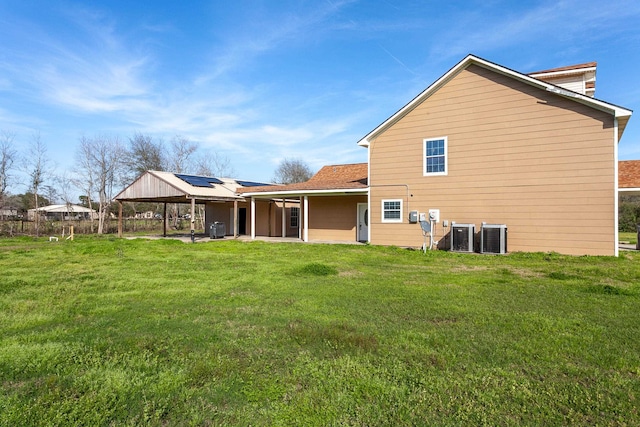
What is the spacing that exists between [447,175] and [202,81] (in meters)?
12.4

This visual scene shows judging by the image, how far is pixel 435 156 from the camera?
1300 cm

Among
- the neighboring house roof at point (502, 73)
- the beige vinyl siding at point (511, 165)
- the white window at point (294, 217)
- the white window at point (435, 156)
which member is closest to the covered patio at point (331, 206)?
the beige vinyl siding at point (511, 165)

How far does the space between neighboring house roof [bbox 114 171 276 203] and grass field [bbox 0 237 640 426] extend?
418 inches

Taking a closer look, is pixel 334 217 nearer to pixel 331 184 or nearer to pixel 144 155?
pixel 331 184

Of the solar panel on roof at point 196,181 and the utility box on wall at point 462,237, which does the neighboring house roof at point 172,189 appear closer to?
the solar panel on roof at point 196,181

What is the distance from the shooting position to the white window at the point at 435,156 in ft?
42.0

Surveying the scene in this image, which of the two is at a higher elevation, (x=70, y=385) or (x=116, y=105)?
(x=116, y=105)

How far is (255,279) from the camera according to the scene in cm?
711

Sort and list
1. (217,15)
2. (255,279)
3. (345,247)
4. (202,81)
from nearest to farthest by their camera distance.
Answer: (255,279), (217,15), (345,247), (202,81)

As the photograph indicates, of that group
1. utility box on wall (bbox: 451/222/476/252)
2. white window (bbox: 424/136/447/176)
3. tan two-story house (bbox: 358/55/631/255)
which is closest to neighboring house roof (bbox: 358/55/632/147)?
tan two-story house (bbox: 358/55/631/255)

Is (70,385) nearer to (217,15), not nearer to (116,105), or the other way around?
(217,15)

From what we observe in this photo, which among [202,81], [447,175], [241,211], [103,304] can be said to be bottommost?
[103,304]

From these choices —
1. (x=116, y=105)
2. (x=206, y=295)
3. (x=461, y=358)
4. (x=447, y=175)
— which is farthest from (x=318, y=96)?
(x=461, y=358)

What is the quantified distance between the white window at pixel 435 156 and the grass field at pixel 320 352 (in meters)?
6.79
